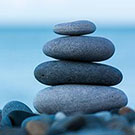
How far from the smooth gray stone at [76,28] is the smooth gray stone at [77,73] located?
37 centimetres

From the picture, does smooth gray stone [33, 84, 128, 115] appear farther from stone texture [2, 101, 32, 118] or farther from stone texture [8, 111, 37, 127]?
stone texture [2, 101, 32, 118]

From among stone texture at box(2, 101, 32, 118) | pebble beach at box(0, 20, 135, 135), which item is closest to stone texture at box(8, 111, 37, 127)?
pebble beach at box(0, 20, 135, 135)

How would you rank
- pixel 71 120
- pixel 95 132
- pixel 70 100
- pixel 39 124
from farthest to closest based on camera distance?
pixel 70 100
pixel 39 124
pixel 71 120
pixel 95 132

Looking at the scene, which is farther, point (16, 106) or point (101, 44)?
point (16, 106)

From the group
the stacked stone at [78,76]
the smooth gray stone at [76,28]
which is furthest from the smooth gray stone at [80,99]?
the smooth gray stone at [76,28]

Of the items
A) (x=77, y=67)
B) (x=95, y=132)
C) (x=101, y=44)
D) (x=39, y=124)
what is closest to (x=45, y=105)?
(x=77, y=67)

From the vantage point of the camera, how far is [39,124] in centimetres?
348

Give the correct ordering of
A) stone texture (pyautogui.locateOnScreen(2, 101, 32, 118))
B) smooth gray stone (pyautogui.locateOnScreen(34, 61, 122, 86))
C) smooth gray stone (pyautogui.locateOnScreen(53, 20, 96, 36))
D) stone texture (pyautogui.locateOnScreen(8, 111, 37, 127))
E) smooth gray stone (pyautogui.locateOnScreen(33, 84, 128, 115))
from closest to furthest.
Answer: stone texture (pyautogui.locateOnScreen(8, 111, 37, 127)) < smooth gray stone (pyautogui.locateOnScreen(33, 84, 128, 115)) < smooth gray stone (pyautogui.locateOnScreen(34, 61, 122, 86)) < smooth gray stone (pyautogui.locateOnScreen(53, 20, 96, 36)) < stone texture (pyautogui.locateOnScreen(2, 101, 32, 118))

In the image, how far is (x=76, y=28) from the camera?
6047 mm

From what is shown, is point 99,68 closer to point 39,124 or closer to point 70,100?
point 70,100

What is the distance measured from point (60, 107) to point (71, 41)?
0.79m

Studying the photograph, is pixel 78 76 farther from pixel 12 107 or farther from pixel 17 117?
pixel 12 107

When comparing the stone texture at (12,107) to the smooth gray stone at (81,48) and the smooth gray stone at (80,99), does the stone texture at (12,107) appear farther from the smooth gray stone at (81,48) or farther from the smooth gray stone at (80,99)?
the smooth gray stone at (81,48)

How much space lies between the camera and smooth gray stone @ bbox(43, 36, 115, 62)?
5895 mm
